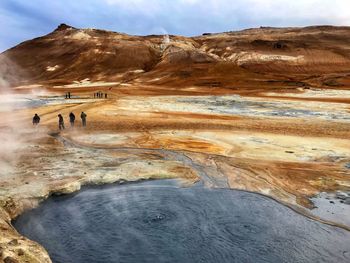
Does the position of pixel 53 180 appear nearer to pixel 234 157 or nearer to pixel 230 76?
pixel 234 157

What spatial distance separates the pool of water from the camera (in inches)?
531

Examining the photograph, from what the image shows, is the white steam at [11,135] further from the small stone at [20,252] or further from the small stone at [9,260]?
the small stone at [9,260]

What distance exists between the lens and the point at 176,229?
50.6 ft

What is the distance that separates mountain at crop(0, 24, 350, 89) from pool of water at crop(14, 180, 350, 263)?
2717 inches

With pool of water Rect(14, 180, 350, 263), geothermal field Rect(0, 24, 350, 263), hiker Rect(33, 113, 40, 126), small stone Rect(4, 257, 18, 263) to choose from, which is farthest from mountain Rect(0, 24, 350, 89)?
small stone Rect(4, 257, 18, 263)

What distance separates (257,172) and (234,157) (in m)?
3.52

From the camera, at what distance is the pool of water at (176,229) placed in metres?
13.5

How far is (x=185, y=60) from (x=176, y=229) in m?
98.3

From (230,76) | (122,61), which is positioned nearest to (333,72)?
(230,76)

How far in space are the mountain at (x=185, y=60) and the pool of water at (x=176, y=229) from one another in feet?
226

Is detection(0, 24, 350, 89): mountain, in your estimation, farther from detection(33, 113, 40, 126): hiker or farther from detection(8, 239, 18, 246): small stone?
detection(8, 239, 18, 246): small stone

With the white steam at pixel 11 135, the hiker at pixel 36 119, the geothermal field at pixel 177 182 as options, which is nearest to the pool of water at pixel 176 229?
the geothermal field at pixel 177 182

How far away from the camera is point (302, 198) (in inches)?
739

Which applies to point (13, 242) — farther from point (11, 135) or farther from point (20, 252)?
point (11, 135)
